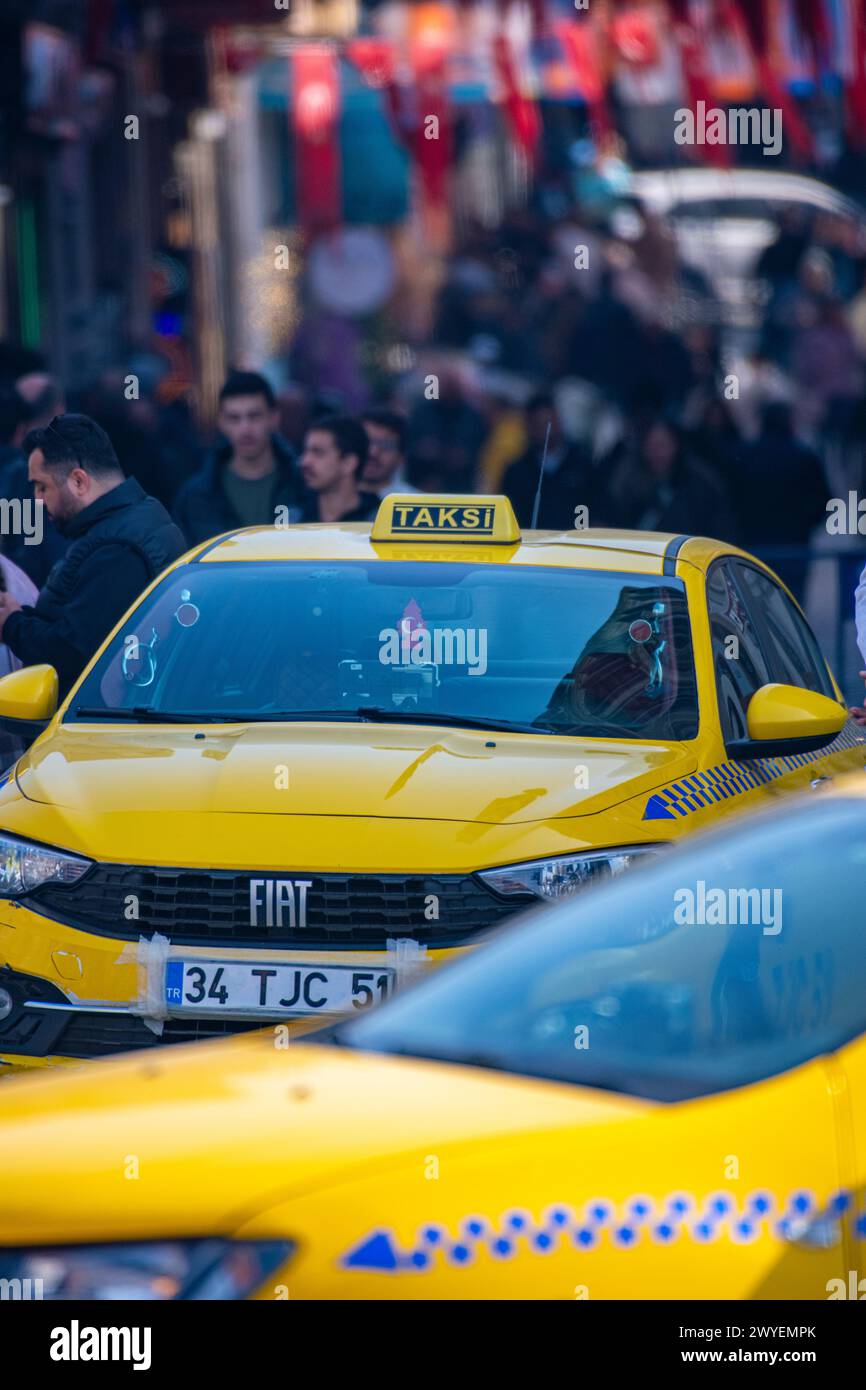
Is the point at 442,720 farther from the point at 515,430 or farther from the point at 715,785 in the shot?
the point at 515,430

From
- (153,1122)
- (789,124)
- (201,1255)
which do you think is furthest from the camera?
(789,124)

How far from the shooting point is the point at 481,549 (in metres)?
7.55

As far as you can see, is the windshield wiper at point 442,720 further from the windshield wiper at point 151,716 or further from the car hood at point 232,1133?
the car hood at point 232,1133

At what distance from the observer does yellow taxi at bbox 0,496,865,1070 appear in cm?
606

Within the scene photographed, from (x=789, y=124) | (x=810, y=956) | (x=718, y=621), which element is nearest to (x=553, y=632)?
(x=718, y=621)

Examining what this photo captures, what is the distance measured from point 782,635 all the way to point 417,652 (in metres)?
1.44

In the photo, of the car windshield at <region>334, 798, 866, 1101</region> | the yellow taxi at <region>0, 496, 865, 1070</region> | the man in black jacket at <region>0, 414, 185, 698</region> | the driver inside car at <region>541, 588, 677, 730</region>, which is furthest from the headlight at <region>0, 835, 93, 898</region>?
the car windshield at <region>334, 798, 866, 1101</region>

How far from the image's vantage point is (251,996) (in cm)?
597

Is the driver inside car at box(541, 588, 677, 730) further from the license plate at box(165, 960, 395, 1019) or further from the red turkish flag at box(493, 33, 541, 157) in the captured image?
the red turkish flag at box(493, 33, 541, 157)

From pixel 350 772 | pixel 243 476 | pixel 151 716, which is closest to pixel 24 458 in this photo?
pixel 243 476

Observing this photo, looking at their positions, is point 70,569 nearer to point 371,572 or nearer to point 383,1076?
point 371,572

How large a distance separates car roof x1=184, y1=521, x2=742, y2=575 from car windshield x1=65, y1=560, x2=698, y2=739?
0.27 feet

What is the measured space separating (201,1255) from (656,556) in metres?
4.48

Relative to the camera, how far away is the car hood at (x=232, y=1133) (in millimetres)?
3402
